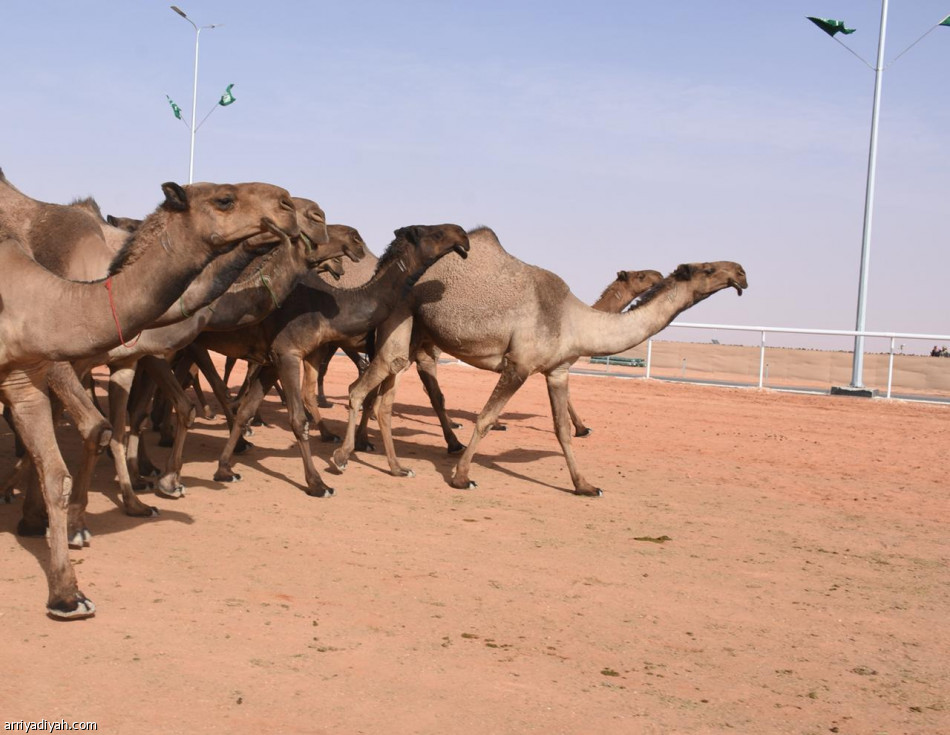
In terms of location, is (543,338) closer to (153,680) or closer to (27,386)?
(27,386)

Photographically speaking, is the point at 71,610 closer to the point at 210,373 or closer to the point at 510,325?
the point at 210,373

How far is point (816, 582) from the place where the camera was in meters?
7.72

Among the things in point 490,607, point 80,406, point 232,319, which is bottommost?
point 490,607

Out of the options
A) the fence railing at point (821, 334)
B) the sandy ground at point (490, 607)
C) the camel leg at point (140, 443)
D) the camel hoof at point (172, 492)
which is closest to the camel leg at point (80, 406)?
the sandy ground at point (490, 607)

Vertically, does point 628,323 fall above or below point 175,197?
below

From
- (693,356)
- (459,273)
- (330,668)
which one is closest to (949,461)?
(459,273)

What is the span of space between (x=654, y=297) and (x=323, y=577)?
597 cm

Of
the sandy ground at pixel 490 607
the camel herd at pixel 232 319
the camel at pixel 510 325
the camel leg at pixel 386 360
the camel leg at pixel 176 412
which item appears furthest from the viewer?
the camel leg at pixel 386 360

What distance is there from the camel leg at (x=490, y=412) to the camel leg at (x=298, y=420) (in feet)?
5.15

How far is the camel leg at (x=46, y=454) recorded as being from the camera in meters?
5.65

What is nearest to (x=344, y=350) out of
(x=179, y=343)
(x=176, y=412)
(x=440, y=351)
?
(x=176, y=412)

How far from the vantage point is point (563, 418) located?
10.9m

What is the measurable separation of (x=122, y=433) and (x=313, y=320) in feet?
8.36

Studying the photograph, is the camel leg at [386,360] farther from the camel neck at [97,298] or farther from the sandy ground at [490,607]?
the camel neck at [97,298]
